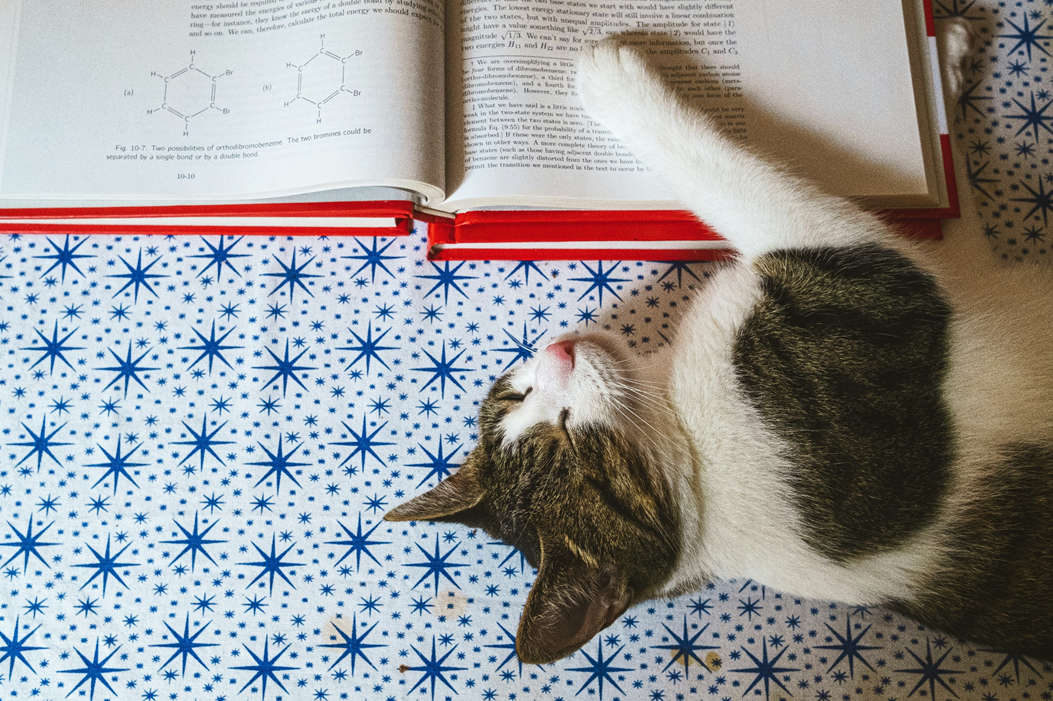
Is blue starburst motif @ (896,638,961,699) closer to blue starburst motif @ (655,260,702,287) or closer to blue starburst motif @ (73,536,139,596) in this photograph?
blue starburst motif @ (655,260,702,287)

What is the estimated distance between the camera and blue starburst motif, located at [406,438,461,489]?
1.04 metres

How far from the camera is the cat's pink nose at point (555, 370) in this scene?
34.3 inches

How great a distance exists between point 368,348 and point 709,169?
574mm

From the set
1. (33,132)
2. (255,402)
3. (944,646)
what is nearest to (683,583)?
(944,646)

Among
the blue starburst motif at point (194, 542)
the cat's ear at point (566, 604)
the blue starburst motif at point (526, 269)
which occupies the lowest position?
the cat's ear at point (566, 604)

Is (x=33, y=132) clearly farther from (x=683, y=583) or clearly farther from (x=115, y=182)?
(x=683, y=583)

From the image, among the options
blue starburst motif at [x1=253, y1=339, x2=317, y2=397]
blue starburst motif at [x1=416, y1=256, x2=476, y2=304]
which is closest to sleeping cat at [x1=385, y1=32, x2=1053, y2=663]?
blue starburst motif at [x1=416, y1=256, x2=476, y2=304]

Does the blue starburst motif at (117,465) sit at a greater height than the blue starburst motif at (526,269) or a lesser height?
lesser

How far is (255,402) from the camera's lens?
1.06 m

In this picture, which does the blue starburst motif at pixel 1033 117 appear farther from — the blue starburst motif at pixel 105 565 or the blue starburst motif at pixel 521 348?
the blue starburst motif at pixel 105 565

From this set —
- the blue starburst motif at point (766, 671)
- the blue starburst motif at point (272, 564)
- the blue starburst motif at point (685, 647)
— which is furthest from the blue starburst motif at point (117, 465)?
the blue starburst motif at point (766, 671)

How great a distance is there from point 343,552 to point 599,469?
1.39ft

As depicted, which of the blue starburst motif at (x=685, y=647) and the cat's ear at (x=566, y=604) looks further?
the blue starburst motif at (x=685, y=647)

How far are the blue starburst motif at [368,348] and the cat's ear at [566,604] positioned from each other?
0.42 meters
